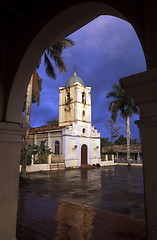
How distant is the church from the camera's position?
25.5m

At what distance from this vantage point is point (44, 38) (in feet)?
10.1

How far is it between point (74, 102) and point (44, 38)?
81.6ft

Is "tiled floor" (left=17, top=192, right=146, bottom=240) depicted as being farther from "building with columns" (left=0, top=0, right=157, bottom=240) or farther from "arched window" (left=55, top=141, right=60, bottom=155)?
"arched window" (left=55, top=141, right=60, bottom=155)

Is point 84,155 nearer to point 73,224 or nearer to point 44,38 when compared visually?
point 73,224

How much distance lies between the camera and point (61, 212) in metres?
5.82

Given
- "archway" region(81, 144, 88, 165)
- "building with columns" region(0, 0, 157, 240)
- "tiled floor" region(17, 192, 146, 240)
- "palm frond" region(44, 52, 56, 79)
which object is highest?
"palm frond" region(44, 52, 56, 79)

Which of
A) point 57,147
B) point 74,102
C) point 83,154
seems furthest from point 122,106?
point 57,147

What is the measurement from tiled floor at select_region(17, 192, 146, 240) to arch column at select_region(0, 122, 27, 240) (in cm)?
103

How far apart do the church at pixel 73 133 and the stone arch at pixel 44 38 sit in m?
21.9

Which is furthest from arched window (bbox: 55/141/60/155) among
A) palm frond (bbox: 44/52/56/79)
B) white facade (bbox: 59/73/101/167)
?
palm frond (bbox: 44/52/56/79)

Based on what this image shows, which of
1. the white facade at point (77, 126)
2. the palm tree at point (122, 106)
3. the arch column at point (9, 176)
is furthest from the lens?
the palm tree at point (122, 106)

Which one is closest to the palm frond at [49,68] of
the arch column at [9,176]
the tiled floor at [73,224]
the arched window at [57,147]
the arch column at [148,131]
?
the tiled floor at [73,224]

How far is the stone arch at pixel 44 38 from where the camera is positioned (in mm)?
2717

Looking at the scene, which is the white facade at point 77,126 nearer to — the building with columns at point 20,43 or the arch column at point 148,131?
the building with columns at point 20,43
